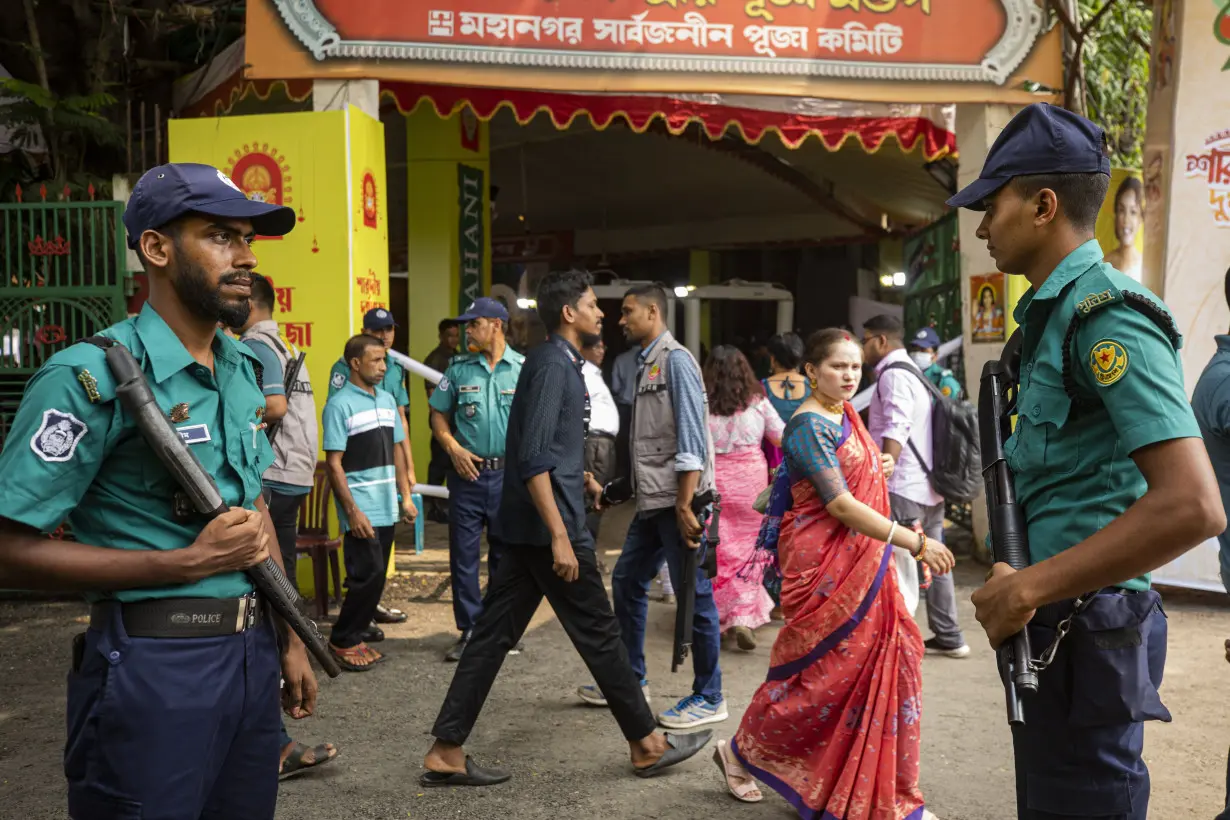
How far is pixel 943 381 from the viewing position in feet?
26.6

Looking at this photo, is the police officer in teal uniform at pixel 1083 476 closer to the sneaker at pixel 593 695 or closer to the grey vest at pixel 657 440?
the grey vest at pixel 657 440

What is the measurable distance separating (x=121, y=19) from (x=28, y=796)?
684 cm

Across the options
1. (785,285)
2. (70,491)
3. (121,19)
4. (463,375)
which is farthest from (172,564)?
(785,285)

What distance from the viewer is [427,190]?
11172 mm

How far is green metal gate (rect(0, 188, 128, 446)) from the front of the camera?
23.7ft

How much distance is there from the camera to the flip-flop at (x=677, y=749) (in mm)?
4293

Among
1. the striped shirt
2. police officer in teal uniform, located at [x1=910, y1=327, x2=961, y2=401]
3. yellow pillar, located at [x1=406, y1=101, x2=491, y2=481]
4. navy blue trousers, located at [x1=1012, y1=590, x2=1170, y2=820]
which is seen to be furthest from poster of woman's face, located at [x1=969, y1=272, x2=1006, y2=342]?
navy blue trousers, located at [x1=1012, y1=590, x2=1170, y2=820]

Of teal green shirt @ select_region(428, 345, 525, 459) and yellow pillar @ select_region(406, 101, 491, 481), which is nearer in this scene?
teal green shirt @ select_region(428, 345, 525, 459)

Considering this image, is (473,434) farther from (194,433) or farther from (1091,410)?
(1091,410)

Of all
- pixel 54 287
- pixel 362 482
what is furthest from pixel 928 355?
pixel 54 287

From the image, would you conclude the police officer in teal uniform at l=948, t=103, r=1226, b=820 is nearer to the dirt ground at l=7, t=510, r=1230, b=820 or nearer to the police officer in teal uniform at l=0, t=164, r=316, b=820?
the police officer in teal uniform at l=0, t=164, r=316, b=820

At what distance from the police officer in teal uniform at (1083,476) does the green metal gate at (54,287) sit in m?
6.45

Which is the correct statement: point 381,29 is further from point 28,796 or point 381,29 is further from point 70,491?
point 70,491

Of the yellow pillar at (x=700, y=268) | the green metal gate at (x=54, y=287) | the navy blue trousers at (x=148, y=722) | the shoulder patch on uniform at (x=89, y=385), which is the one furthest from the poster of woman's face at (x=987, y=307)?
the yellow pillar at (x=700, y=268)
